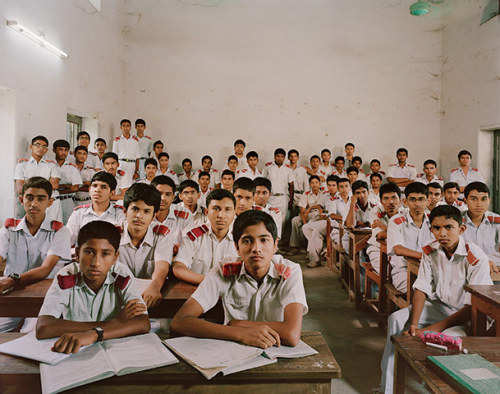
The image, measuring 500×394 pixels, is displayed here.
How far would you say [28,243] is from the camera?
7.23ft

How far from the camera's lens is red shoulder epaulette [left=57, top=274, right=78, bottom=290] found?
55.0 inches

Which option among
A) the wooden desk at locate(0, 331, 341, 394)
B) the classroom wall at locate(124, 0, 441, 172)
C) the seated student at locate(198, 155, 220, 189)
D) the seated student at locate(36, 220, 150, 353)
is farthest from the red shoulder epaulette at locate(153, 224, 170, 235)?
the classroom wall at locate(124, 0, 441, 172)

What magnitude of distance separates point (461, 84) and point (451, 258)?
6018 millimetres

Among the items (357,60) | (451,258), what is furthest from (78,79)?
(451,258)

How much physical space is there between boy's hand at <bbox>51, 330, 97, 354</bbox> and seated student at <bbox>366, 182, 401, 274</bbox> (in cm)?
260

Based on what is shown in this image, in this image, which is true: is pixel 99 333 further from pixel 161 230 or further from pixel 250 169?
pixel 250 169

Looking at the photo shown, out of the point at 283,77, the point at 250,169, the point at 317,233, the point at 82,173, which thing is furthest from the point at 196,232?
the point at 283,77

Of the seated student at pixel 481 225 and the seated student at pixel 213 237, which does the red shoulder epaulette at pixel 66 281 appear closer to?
the seated student at pixel 213 237

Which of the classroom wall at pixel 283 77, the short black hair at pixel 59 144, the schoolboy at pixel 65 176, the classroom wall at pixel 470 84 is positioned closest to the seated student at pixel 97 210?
the schoolboy at pixel 65 176

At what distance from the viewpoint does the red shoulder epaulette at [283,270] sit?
1448 mm

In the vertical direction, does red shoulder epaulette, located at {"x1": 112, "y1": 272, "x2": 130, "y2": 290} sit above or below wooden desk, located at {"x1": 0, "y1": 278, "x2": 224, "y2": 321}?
above

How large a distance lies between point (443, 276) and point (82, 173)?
4878 mm

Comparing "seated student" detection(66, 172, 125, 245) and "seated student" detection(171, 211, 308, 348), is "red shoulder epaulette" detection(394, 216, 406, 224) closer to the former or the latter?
"seated student" detection(171, 211, 308, 348)

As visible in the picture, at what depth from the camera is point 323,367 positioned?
1042mm
